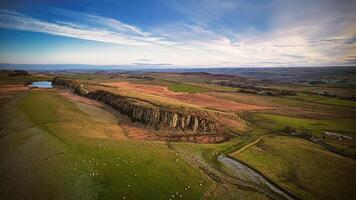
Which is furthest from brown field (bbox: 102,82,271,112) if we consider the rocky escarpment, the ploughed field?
the rocky escarpment

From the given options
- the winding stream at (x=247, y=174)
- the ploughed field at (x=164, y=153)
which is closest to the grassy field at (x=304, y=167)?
the ploughed field at (x=164, y=153)

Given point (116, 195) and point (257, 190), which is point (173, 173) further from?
point (257, 190)

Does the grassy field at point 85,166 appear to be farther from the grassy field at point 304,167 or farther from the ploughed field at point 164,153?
the grassy field at point 304,167

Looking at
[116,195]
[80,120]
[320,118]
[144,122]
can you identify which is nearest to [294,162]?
[116,195]

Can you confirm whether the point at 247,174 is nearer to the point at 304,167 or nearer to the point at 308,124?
the point at 304,167

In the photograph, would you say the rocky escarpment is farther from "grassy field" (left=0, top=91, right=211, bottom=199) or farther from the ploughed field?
"grassy field" (left=0, top=91, right=211, bottom=199)

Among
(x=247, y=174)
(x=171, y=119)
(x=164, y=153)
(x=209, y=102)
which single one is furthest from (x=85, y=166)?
(x=209, y=102)
